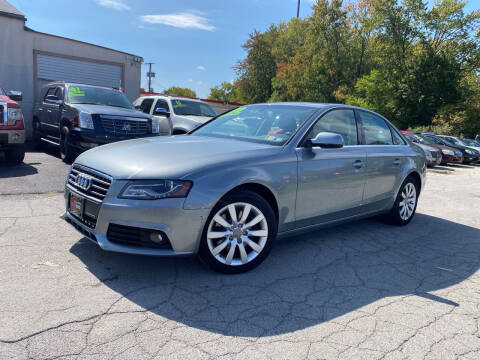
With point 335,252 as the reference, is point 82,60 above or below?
above

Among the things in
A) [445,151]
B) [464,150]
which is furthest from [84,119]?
[464,150]

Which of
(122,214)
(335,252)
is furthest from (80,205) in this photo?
(335,252)

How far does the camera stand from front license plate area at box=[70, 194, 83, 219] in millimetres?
3455

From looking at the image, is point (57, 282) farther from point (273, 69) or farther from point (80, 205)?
point (273, 69)

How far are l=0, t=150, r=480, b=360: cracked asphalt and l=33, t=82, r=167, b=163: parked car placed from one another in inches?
145

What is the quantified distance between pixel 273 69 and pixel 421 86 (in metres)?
30.4

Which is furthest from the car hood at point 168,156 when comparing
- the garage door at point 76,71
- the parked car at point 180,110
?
the garage door at point 76,71

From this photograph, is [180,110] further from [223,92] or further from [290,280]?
[223,92]

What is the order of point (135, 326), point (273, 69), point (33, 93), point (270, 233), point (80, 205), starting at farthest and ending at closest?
point (273, 69)
point (33, 93)
point (270, 233)
point (80, 205)
point (135, 326)

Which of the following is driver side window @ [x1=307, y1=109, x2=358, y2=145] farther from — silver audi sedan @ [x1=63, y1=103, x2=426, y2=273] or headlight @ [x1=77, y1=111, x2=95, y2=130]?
headlight @ [x1=77, y1=111, x2=95, y2=130]

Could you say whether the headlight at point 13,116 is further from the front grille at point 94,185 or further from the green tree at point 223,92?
the green tree at point 223,92

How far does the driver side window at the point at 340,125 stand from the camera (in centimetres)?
430

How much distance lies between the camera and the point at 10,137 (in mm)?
7504

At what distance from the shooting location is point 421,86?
32750 millimetres
